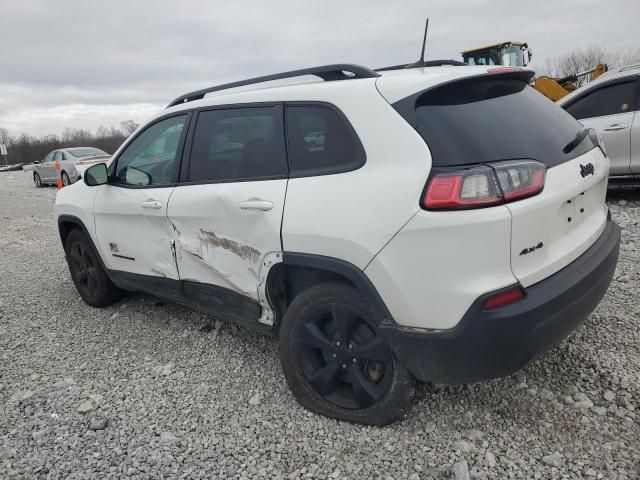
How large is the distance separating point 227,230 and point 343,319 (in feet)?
2.92

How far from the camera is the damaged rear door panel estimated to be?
104 inches

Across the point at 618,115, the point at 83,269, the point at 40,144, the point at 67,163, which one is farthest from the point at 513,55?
the point at 40,144

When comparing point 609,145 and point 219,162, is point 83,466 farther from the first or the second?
point 609,145

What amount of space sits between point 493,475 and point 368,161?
1.49 metres

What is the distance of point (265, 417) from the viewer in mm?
2719

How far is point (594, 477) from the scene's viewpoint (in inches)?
82.0

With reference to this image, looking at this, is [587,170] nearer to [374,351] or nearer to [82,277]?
[374,351]

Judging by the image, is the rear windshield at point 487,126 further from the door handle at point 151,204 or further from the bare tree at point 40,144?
the bare tree at point 40,144

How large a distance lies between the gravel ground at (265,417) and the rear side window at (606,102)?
12.1 ft

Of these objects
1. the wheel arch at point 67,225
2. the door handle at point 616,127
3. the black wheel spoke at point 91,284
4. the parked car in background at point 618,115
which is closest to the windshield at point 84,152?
the wheel arch at point 67,225

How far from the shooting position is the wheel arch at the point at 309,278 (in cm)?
224

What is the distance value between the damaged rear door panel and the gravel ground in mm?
567

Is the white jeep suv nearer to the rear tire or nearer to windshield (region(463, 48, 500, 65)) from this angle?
the rear tire

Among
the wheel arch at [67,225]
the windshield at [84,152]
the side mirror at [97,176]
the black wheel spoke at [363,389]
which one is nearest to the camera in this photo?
the black wheel spoke at [363,389]
